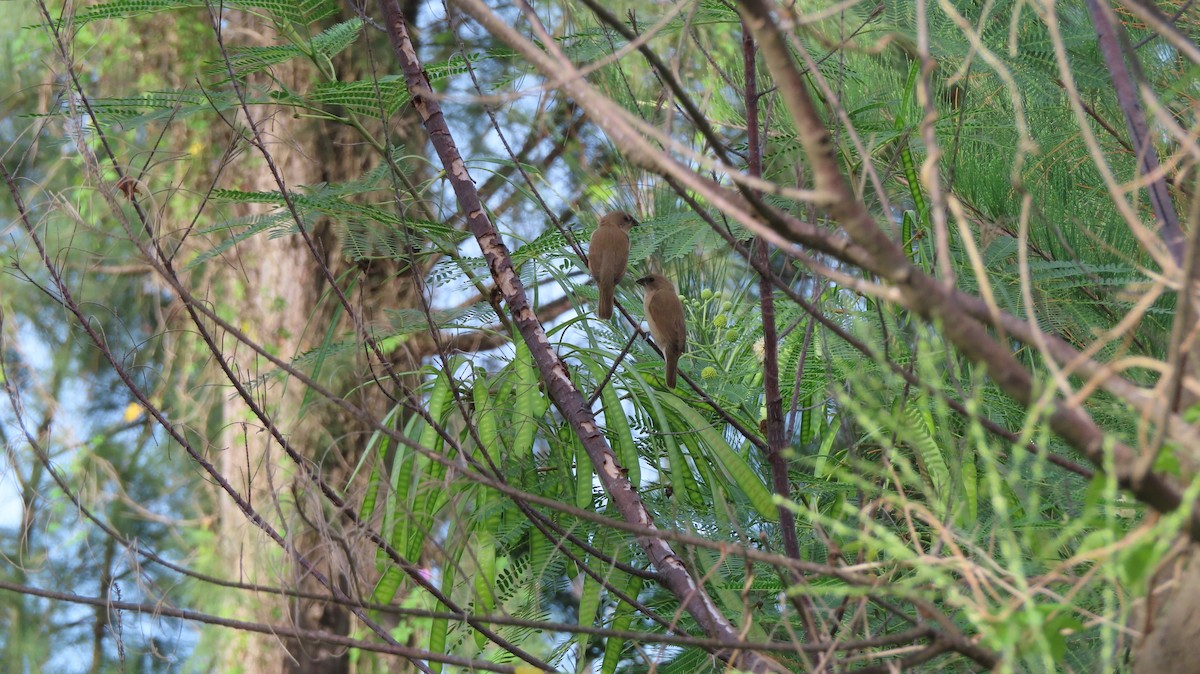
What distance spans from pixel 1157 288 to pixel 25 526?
173cm

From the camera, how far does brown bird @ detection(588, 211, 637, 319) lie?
309cm

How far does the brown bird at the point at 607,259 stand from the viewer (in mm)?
3090

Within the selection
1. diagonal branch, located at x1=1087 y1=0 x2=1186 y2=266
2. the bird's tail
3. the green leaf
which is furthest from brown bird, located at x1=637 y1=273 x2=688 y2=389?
diagonal branch, located at x1=1087 y1=0 x2=1186 y2=266

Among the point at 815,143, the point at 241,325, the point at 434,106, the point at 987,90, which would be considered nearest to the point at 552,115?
the point at 241,325

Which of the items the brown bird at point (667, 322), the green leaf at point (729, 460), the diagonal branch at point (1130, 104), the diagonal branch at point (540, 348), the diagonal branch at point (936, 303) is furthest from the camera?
the brown bird at point (667, 322)

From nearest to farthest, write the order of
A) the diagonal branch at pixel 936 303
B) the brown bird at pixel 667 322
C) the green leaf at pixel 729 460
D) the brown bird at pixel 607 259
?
the diagonal branch at pixel 936 303 < the green leaf at pixel 729 460 < the brown bird at pixel 667 322 < the brown bird at pixel 607 259

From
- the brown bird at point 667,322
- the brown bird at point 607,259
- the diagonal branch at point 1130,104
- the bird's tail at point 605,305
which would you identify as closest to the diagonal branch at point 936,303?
the diagonal branch at point 1130,104

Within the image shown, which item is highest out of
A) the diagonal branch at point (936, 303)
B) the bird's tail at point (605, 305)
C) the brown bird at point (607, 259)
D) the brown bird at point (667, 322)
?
the brown bird at point (607, 259)

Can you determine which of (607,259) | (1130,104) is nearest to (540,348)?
(607,259)

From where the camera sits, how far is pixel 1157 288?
2.94 ft

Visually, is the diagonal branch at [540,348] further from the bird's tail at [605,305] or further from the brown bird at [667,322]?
the bird's tail at [605,305]

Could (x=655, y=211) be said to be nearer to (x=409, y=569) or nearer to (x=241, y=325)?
(x=409, y=569)

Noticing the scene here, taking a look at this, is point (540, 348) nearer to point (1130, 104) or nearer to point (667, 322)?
point (667, 322)

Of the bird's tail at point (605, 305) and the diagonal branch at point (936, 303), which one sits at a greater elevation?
the bird's tail at point (605, 305)
